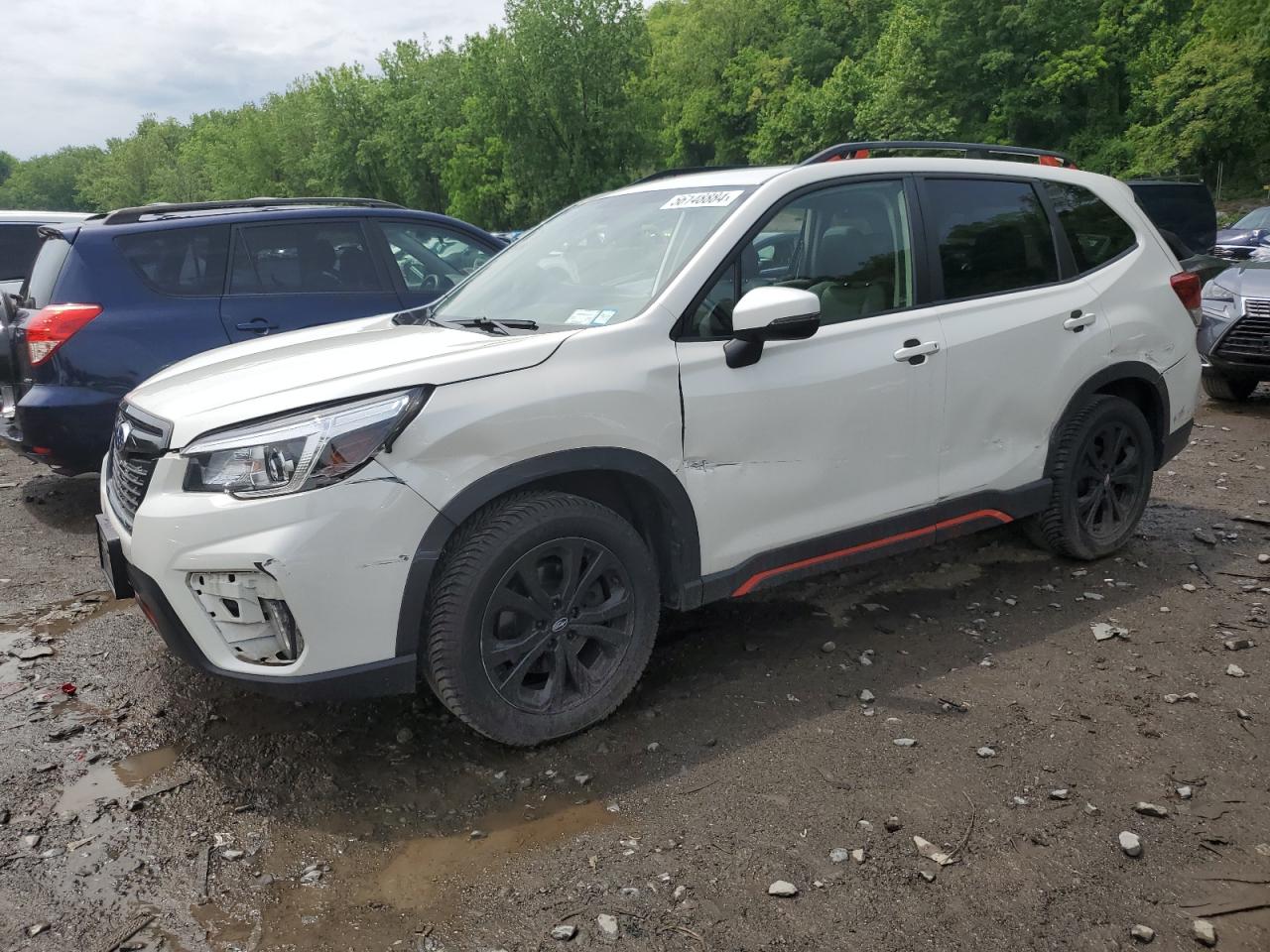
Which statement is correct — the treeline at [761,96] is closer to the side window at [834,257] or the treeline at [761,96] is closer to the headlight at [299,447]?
the side window at [834,257]

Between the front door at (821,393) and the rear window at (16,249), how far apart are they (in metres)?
8.82

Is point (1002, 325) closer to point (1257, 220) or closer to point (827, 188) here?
point (827, 188)

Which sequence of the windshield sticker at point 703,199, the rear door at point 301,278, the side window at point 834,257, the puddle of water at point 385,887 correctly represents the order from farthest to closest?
1. the rear door at point 301,278
2. the windshield sticker at point 703,199
3. the side window at point 834,257
4. the puddle of water at point 385,887

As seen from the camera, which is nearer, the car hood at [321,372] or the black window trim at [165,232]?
the car hood at [321,372]

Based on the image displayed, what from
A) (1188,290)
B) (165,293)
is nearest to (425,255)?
(165,293)

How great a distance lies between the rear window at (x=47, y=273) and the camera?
18.8 feet

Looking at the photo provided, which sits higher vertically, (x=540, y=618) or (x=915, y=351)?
(x=915, y=351)

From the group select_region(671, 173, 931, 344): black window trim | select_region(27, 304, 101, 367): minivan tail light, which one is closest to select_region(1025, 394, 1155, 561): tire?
select_region(671, 173, 931, 344): black window trim

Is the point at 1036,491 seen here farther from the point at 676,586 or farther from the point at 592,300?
the point at 592,300

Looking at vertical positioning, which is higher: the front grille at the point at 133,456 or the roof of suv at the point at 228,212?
the roof of suv at the point at 228,212

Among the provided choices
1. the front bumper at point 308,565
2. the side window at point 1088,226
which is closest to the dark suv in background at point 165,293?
the front bumper at point 308,565

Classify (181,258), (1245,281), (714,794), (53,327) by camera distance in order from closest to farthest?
(714,794)
(53,327)
(181,258)
(1245,281)

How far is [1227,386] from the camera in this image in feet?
29.7

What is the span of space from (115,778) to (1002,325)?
3.69 m
